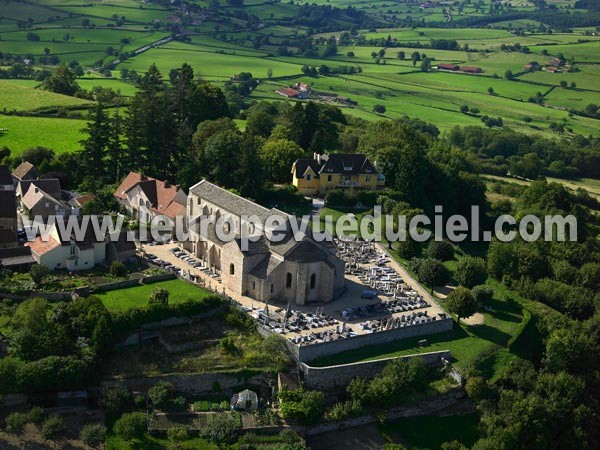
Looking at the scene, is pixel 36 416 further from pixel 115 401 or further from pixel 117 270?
pixel 117 270

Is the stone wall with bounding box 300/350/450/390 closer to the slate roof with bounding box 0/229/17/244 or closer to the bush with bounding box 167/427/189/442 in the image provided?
the bush with bounding box 167/427/189/442

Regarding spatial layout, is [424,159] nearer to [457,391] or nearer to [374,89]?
[457,391]

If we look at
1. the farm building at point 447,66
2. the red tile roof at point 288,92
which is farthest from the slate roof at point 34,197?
the farm building at point 447,66

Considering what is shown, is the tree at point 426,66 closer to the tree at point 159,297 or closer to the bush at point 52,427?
the tree at point 159,297

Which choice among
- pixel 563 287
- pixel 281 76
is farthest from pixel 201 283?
pixel 281 76

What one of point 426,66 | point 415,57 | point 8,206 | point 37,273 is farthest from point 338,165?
point 415,57
